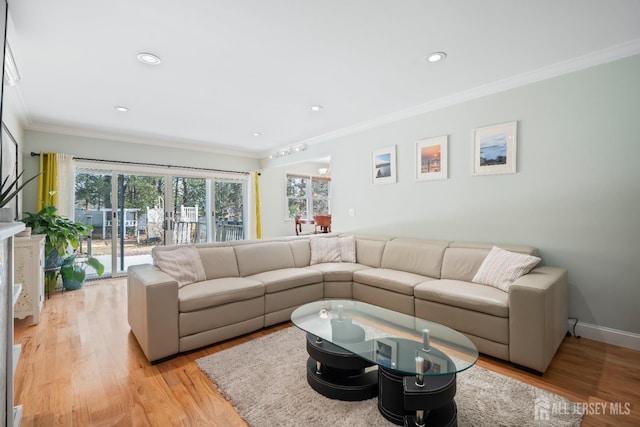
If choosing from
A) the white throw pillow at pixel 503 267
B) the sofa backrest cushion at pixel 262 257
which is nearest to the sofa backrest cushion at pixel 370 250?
the sofa backrest cushion at pixel 262 257

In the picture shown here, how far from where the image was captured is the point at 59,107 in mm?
3674

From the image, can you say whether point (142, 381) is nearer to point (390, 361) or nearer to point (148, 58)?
point (390, 361)

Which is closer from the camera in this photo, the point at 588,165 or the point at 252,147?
the point at 588,165

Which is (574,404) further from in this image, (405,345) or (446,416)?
(405,345)

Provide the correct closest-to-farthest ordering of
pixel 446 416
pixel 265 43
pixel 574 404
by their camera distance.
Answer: pixel 446 416, pixel 574 404, pixel 265 43

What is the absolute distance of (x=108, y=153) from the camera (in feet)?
16.2

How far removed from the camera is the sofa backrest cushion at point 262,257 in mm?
3334

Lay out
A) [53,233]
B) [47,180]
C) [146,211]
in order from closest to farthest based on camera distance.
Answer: [53,233]
[47,180]
[146,211]

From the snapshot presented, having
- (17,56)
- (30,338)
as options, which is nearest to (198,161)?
(17,56)

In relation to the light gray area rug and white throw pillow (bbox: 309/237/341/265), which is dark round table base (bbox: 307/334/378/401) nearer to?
the light gray area rug

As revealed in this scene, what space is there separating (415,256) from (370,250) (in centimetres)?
66

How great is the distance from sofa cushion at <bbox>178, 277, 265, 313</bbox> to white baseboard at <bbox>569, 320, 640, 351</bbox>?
2959mm

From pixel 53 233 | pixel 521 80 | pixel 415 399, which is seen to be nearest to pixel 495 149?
pixel 521 80

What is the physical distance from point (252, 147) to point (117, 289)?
3.49 m
